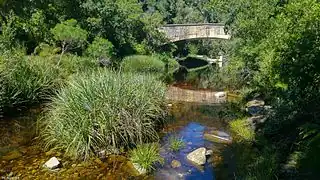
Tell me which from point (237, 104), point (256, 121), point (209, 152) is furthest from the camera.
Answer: point (237, 104)

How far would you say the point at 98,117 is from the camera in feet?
30.6

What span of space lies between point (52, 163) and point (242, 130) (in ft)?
20.8

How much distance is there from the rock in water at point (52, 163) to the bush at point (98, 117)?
0.47m

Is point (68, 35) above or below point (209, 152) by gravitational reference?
above

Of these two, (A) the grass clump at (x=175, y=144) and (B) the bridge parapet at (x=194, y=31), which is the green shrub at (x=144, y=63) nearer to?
(B) the bridge parapet at (x=194, y=31)

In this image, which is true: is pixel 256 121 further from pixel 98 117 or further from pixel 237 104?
pixel 98 117

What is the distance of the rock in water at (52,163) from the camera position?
8.49 meters

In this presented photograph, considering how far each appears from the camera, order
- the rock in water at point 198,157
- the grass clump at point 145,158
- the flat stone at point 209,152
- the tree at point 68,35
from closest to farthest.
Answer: the grass clump at point 145,158, the rock in water at point 198,157, the flat stone at point 209,152, the tree at point 68,35

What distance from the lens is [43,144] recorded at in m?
9.98

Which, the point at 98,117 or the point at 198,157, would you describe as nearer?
the point at 98,117

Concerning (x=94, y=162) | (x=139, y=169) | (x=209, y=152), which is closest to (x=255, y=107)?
(x=209, y=152)

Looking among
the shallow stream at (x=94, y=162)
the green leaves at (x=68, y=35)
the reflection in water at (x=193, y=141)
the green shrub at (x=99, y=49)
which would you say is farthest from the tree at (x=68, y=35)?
the shallow stream at (x=94, y=162)

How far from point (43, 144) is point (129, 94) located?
2.61m

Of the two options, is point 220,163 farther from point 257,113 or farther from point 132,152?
point 257,113
